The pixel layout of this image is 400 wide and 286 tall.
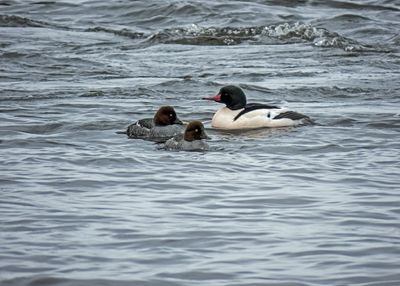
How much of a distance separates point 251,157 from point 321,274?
15.7 feet

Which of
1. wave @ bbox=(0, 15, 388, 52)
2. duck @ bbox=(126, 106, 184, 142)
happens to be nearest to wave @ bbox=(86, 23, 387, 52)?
wave @ bbox=(0, 15, 388, 52)

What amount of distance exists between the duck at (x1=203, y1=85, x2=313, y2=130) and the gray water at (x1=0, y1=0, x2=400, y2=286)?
0.19 meters

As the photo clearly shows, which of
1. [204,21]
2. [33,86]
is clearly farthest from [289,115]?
[204,21]

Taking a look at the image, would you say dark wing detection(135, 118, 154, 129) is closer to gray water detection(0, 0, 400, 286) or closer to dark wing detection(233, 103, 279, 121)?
gray water detection(0, 0, 400, 286)

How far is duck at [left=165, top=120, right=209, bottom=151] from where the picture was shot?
13609mm

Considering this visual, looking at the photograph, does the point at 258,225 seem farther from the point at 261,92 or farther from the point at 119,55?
the point at 119,55

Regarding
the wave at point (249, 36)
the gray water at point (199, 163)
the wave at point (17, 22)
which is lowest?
the gray water at point (199, 163)

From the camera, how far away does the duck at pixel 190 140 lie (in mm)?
13609

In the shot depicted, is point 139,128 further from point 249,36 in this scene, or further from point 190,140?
point 249,36

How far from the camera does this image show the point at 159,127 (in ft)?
48.6

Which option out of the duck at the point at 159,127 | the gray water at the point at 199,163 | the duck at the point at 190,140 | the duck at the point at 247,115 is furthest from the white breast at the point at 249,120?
the duck at the point at 190,140

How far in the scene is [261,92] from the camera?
61.6 feet

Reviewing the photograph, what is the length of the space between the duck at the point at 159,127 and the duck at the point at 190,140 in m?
0.68

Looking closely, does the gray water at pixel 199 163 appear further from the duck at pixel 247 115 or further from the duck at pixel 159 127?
the duck at pixel 159 127
